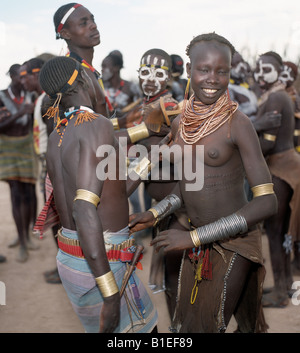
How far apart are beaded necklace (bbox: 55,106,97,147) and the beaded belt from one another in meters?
0.57

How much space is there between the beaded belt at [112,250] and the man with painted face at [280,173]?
8.72ft

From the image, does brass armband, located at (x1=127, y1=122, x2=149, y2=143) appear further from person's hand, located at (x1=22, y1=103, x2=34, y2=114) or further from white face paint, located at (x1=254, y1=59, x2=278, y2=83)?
person's hand, located at (x1=22, y1=103, x2=34, y2=114)

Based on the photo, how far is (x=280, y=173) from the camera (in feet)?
15.5

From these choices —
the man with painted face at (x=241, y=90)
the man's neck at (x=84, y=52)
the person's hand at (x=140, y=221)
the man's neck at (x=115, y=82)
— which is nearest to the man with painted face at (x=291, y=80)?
the man with painted face at (x=241, y=90)

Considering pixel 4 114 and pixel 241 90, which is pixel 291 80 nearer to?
pixel 241 90

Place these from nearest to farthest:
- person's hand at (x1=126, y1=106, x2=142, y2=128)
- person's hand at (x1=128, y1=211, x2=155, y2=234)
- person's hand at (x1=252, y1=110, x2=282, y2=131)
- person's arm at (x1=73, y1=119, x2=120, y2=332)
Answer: person's arm at (x1=73, y1=119, x2=120, y2=332) → person's hand at (x1=128, y1=211, x2=155, y2=234) → person's hand at (x1=126, y1=106, x2=142, y2=128) → person's hand at (x1=252, y1=110, x2=282, y2=131)

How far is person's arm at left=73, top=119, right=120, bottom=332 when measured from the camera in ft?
7.11

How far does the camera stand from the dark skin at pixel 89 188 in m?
2.18

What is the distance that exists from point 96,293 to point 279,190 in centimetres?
291

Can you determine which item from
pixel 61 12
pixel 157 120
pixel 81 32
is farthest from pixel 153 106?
pixel 61 12

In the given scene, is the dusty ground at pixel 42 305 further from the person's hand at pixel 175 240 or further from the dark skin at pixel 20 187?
the person's hand at pixel 175 240

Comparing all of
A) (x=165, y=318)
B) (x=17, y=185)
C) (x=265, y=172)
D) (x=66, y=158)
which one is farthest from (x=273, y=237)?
(x=17, y=185)

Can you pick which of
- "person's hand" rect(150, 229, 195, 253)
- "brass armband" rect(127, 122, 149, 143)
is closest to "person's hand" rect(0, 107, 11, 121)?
"brass armband" rect(127, 122, 149, 143)
